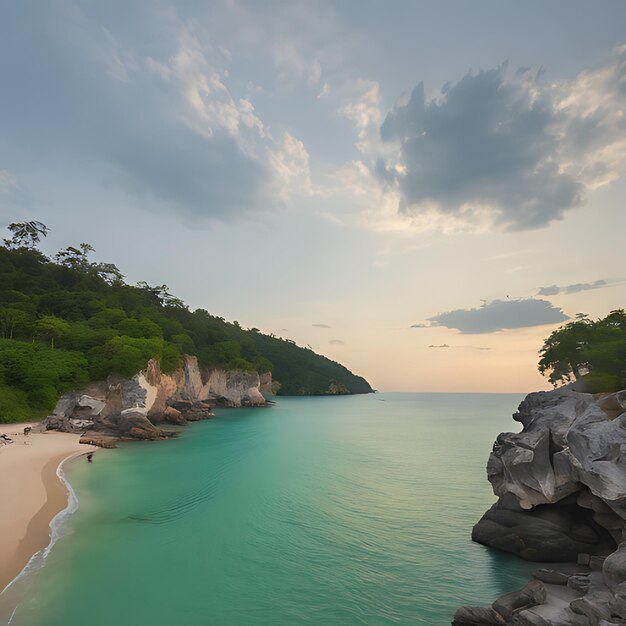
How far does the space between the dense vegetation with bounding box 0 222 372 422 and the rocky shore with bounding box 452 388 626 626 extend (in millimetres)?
33440

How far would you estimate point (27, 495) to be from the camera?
541 inches

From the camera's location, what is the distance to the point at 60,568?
9.38 meters

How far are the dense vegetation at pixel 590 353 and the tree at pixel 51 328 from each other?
4674 cm

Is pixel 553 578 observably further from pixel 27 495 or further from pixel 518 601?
pixel 27 495

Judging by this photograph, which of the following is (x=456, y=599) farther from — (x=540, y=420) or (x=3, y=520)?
(x=3, y=520)

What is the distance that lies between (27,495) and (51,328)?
29.7 meters

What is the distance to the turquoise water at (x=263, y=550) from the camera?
27.3 ft

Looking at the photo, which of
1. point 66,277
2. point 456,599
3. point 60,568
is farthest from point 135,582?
point 66,277

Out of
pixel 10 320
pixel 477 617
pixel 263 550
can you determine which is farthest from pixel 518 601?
pixel 10 320

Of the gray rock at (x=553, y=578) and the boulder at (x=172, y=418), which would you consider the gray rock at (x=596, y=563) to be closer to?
the gray rock at (x=553, y=578)

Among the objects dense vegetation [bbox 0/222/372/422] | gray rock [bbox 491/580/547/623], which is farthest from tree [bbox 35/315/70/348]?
gray rock [bbox 491/580/547/623]

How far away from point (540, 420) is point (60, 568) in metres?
15.5

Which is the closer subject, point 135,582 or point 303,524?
point 135,582

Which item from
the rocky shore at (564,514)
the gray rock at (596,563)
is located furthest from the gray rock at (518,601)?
the gray rock at (596,563)
